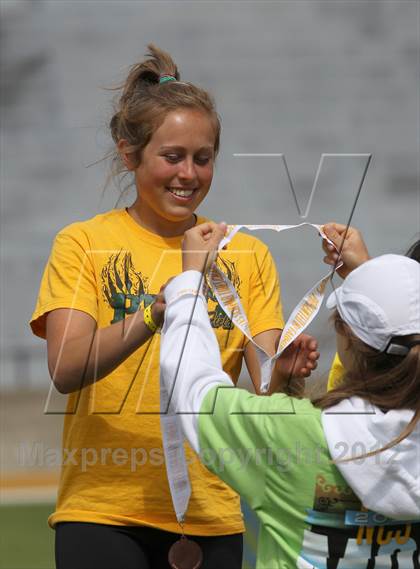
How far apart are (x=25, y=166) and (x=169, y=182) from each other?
17.9 ft

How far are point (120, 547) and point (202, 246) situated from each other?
660 millimetres

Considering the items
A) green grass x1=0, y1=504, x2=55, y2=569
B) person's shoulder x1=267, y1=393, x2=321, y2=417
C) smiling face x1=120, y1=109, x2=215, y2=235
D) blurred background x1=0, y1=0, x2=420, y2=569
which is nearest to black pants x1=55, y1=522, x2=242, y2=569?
person's shoulder x1=267, y1=393, x2=321, y2=417

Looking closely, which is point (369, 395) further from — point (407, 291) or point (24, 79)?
point (24, 79)

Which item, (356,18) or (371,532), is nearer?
(371,532)

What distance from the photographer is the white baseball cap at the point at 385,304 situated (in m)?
1.74

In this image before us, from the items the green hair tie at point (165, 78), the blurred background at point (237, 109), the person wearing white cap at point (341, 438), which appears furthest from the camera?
the blurred background at point (237, 109)

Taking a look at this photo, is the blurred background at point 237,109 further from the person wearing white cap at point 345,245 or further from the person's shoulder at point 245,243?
the person wearing white cap at point 345,245

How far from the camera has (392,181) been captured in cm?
762

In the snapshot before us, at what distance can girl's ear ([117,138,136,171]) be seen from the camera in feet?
7.79

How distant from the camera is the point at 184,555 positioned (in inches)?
85.7

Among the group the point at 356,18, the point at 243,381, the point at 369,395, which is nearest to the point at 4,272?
the point at 243,381

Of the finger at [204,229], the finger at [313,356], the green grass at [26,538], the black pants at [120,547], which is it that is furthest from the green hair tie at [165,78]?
the green grass at [26,538]

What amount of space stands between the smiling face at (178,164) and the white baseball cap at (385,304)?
0.63 meters

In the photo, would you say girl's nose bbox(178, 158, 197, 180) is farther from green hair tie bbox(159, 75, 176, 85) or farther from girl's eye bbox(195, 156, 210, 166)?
green hair tie bbox(159, 75, 176, 85)
